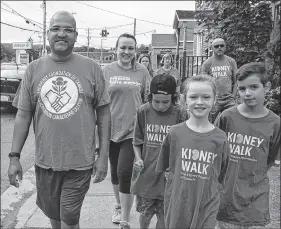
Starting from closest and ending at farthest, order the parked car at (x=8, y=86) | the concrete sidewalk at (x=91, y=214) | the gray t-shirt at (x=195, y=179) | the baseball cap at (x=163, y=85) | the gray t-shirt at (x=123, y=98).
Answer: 1. the gray t-shirt at (x=195, y=179)
2. the baseball cap at (x=163, y=85)
3. the gray t-shirt at (x=123, y=98)
4. the concrete sidewalk at (x=91, y=214)
5. the parked car at (x=8, y=86)

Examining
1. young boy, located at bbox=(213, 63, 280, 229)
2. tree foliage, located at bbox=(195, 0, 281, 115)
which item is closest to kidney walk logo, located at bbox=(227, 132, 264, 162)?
young boy, located at bbox=(213, 63, 280, 229)

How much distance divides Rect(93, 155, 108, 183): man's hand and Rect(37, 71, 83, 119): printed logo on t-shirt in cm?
46

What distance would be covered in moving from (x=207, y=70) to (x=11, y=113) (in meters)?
9.10

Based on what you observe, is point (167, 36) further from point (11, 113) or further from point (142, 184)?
point (142, 184)

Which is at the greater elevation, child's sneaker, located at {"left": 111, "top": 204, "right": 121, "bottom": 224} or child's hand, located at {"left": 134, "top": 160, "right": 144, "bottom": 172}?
child's hand, located at {"left": 134, "top": 160, "right": 144, "bottom": 172}

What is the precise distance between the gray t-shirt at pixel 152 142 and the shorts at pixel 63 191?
512 mm

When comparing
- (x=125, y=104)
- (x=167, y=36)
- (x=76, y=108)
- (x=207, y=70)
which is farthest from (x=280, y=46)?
(x=167, y=36)

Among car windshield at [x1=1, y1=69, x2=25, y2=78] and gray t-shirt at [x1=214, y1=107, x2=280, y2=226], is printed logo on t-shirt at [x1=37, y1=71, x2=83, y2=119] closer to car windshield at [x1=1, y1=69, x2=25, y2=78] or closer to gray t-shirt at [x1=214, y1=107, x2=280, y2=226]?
gray t-shirt at [x1=214, y1=107, x2=280, y2=226]

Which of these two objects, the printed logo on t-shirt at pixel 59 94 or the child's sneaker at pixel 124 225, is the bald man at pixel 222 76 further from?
the printed logo on t-shirt at pixel 59 94

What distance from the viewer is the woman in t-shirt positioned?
3836 mm

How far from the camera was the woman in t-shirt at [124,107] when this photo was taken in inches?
151

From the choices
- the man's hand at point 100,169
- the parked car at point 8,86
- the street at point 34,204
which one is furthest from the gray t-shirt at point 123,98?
the parked car at point 8,86

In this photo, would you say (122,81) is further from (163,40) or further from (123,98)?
(163,40)

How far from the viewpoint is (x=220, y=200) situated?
2871mm
